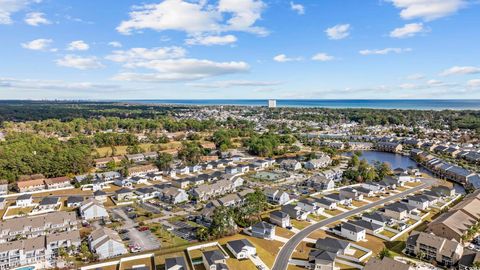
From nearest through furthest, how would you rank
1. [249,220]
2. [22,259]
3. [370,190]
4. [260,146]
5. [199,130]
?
[22,259] → [249,220] → [370,190] → [260,146] → [199,130]

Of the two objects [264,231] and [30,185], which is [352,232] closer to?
[264,231]

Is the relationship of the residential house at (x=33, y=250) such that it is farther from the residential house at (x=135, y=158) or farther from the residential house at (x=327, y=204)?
the residential house at (x=135, y=158)

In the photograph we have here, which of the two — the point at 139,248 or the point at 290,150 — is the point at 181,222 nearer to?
the point at 139,248

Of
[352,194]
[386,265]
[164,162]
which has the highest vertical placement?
[164,162]

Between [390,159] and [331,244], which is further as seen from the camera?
[390,159]

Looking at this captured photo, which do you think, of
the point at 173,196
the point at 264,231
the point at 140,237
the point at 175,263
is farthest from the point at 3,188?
the point at 264,231

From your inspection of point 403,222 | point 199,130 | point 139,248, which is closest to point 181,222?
point 139,248

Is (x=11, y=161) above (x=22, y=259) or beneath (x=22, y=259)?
above
